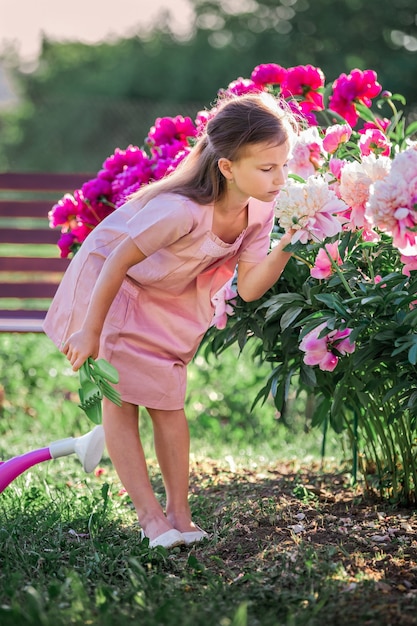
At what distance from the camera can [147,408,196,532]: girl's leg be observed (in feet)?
7.91

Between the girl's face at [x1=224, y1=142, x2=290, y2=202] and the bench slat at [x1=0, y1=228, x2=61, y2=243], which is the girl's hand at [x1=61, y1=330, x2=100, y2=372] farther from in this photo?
the bench slat at [x1=0, y1=228, x2=61, y2=243]

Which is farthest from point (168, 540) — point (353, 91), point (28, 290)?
point (28, 290)

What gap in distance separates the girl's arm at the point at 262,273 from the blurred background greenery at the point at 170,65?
313 inches

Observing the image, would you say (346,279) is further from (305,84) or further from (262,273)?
(305,84)

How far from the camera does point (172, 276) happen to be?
93.4 inches

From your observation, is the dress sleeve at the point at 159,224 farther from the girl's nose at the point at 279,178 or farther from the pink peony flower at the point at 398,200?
the pink peony flower at the point at 398,200

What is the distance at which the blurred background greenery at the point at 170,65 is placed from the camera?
1225 centimetres

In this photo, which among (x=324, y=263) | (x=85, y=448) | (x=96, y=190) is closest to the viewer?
(x=324, y=263)

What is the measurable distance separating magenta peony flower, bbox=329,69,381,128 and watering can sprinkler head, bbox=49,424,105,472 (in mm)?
1220

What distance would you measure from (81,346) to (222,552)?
1.87 feet

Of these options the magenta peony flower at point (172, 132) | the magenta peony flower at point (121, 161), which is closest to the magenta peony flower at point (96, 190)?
the magenta peony flower at point (121, 161)

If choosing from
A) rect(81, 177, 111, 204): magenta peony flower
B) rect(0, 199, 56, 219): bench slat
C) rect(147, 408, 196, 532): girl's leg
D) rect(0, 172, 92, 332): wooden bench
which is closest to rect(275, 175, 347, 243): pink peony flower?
rect(147, 408, 196, 532): girl's leg

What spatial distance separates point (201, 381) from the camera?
4.72 meters

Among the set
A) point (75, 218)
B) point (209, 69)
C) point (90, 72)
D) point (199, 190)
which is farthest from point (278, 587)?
point (90, 72)
